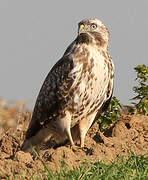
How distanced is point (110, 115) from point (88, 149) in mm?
2208

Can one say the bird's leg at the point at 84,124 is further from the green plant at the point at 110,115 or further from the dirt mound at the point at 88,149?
the green plant at the point at 110,115

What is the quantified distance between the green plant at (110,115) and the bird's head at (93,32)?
51.9 inches

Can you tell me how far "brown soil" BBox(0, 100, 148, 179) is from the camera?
707 cm

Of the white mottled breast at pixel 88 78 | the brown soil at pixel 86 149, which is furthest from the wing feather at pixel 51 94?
the brown soil at pixel 86 149

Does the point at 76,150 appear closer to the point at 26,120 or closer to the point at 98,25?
the point at 98,25

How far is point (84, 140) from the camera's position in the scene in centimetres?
938

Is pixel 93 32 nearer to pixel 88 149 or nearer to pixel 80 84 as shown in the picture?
pixel 80 84

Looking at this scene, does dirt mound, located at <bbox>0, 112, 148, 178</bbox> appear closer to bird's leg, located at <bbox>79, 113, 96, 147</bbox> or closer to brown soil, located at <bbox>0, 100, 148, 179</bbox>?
brown soil, located at <bbox>0, 100, 148, 179</bbox>

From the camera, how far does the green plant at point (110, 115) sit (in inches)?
397

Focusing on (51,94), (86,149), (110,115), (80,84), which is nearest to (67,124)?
(51,94)

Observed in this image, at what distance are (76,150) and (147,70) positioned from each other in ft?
8.46

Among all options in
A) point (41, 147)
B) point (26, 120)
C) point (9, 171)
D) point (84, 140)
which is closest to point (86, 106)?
point (84, 140)

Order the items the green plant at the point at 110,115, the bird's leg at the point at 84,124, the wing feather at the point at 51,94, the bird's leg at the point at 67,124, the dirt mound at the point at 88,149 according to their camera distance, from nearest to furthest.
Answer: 1. the dirt mound at the point at 88,149
2. the wing feather at the point at 51,94
3. the bird's leg at the point at 67,124
4. the bird's leg at the point at 84,124
5. the green plant at the point at 110,115

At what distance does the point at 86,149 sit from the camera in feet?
26.5
